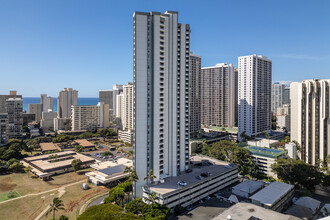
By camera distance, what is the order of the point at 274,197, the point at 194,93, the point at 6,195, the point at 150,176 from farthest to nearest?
the point at 194,93
the point at 6,195
the point at 150,176
the point at 274,197

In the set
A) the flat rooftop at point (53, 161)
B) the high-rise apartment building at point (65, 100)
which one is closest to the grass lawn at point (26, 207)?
the flat rooftop at point (53, 161)

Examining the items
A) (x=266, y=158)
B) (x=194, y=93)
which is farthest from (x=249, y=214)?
(x=194, y=93)

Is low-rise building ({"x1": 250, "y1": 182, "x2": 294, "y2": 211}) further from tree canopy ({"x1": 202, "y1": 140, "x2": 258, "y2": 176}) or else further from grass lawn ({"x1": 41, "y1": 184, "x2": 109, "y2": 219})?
grass lawn ({"x1": 41, "y1": 184, "x2": 109, "y2": 219})

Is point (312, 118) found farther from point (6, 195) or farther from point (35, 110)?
point (35, 110)

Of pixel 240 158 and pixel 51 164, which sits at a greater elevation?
pixel 240 158

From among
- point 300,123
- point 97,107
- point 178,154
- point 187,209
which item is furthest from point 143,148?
point 97,107

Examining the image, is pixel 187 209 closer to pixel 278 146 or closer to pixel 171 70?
pixel 171 70

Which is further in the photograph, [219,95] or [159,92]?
[219,95]

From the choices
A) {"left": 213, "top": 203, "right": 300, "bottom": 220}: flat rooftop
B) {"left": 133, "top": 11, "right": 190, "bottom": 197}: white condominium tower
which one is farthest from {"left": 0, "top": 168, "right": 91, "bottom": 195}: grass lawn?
{"left": 213, "top": 203, "right": 300, "bottom": 220}: flat rooftop
